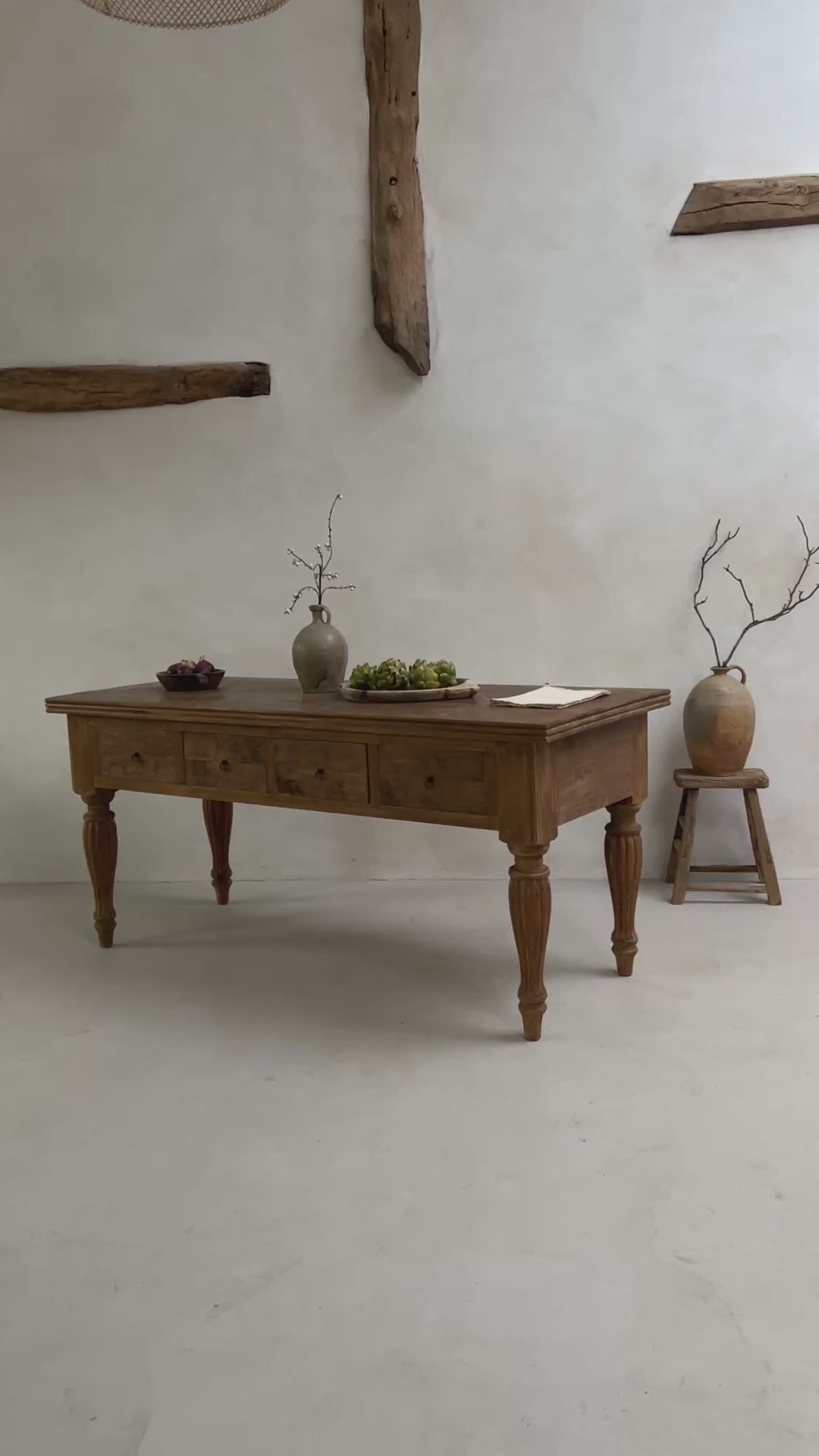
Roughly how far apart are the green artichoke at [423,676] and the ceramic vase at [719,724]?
1.15m

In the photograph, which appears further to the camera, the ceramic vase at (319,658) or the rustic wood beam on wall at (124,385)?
the rustic wood beam on wall at (124,385)

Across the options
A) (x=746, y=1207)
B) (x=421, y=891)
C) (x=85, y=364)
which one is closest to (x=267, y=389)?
(x=85, y=364)

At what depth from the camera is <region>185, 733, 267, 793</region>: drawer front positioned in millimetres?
3164

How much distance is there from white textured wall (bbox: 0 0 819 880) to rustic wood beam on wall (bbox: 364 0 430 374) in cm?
6

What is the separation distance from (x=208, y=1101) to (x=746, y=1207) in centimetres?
116

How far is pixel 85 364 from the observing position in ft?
14.3

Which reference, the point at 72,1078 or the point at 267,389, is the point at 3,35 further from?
the point at 72,1078

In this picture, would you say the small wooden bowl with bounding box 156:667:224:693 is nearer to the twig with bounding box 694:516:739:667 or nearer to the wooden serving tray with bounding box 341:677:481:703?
the wooden serving tray with bounding box 341:677:481:703

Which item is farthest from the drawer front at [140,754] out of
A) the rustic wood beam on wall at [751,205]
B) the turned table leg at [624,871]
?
the rustic wood beam on wall at [751,205]

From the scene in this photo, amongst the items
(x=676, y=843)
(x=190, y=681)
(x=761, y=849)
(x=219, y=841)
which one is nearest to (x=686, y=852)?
(x=676, y=843)

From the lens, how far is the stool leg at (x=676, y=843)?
3996 mm

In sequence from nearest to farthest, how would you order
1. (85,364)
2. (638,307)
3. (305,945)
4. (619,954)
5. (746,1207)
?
(746,1207) < (619,954) < (305,945) < (638,307) < (85,364)

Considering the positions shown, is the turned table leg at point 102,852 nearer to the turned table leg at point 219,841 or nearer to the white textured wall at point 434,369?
the turned table leg at point 219,841

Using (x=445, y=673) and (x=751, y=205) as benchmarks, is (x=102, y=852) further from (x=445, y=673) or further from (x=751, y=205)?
(x=751, y=205)
